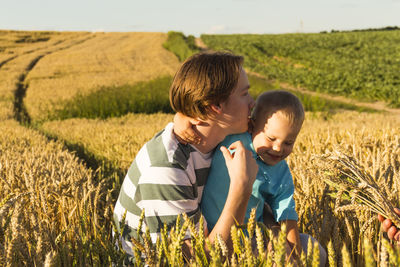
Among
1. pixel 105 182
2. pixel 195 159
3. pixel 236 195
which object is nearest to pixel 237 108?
pixel 195 159

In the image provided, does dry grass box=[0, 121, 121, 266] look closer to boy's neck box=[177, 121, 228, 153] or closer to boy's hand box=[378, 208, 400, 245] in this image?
boy's neck box=[177, 121, 228, 153]

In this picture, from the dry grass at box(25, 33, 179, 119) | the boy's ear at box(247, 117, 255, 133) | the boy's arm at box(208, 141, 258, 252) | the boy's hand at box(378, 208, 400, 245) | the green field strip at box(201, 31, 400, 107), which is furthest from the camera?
the green field strip at box(201, 31, 400, 107)

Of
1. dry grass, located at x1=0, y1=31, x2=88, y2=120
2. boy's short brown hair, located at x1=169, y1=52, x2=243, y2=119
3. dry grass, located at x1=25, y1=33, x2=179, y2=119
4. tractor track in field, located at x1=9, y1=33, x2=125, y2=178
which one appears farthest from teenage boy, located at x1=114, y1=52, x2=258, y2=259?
dry grass, located at x1=25, y1=33, x2=179, y2=119

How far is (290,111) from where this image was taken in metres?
1.77

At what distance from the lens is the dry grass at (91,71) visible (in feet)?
48.0

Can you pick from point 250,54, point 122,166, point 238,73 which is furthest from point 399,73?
point 238,73

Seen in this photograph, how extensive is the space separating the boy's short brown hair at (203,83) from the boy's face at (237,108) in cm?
3

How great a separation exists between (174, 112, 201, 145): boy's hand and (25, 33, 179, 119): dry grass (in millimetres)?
12126

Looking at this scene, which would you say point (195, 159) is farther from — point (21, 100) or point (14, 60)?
point (14, 60)

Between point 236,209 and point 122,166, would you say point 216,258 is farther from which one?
point 122,166

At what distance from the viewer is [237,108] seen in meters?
1.68

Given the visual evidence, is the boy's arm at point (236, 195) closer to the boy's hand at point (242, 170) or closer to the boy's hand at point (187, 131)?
the boy's hand at point (242, 170)

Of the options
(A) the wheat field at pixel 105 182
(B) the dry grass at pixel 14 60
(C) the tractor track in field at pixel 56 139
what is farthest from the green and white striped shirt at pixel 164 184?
(B) the dry grass at pixel 14 60

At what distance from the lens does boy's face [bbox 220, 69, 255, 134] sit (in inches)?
65.4
